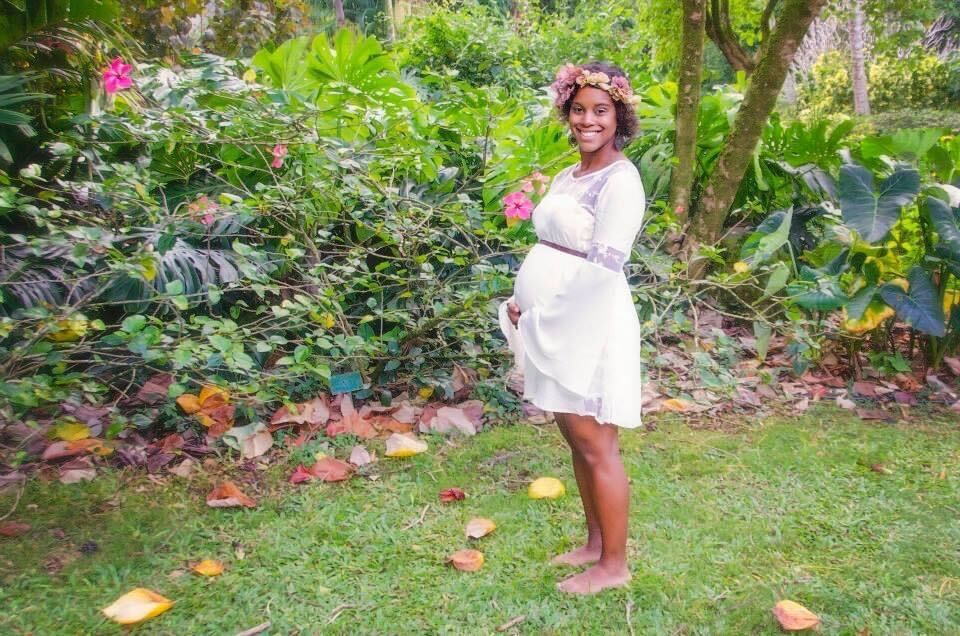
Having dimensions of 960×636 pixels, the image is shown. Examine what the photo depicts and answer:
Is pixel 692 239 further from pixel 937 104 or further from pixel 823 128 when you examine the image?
pixel 937 104

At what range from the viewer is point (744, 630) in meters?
1.99

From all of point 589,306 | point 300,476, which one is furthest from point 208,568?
point 589,306

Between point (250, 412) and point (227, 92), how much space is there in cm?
133

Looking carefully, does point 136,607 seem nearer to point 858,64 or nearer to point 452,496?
point 452,496

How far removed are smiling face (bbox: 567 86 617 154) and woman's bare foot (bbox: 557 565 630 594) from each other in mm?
1263

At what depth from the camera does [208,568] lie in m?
2.23

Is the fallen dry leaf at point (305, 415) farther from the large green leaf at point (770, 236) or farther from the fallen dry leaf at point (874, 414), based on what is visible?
the fallen dry leaf at point (874, 414)

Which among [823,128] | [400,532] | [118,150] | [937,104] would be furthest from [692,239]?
[937,104]

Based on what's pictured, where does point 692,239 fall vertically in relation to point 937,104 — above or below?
below

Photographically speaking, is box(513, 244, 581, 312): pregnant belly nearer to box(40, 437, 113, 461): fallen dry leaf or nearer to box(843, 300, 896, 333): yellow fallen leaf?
box(40, 437, 113, 461): fallen dry leaf

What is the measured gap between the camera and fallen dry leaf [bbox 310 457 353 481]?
9.28 ft

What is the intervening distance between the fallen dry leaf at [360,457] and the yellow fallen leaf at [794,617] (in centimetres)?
162

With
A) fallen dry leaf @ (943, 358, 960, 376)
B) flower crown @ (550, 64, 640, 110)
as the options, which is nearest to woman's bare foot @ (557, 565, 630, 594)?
flower crown @ (550, 64, 640, 110)

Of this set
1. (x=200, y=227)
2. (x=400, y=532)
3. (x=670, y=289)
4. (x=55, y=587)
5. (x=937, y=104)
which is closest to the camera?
(x=55, y=587)
